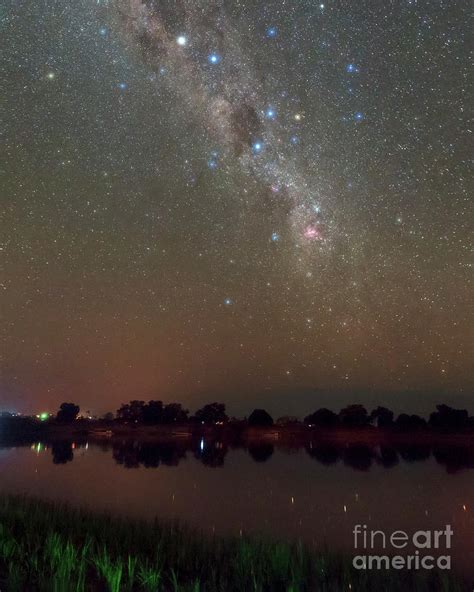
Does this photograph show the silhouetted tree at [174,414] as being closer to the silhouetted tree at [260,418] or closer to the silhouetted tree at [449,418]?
the silhouetted tree at [260,418]

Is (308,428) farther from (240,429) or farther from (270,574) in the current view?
(270,574)

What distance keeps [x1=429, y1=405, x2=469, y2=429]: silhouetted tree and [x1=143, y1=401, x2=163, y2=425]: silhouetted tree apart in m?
50.9

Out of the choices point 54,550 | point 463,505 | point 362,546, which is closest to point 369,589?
point 54,550

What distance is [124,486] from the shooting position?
27375 mm

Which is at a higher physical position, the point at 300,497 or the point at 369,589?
the point at 369,589

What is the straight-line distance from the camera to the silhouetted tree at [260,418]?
10762 cm

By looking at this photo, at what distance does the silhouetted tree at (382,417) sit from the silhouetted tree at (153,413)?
41.2 meters

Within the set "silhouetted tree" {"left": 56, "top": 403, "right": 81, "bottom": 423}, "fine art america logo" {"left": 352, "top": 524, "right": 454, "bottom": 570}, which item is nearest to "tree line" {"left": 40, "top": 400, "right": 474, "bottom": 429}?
"silhouetted tree" {"left": 56, "top": 403, "right": 81, "bottom": 423}

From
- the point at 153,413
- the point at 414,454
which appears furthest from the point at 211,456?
the point at 153,413

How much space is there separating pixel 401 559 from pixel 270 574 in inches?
162

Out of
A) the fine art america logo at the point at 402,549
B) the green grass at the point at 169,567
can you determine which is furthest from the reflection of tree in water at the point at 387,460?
the green grass at the point at 169,567

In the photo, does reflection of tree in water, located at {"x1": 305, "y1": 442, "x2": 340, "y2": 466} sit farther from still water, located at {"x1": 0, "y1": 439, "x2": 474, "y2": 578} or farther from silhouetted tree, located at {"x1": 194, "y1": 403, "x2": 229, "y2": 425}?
silhouetted tree, located at {"x1": 194, "y1": 403, "x2": 229, "y2": 425}

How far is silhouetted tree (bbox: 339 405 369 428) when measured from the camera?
10208 cm

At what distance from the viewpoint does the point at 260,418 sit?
109 metres
